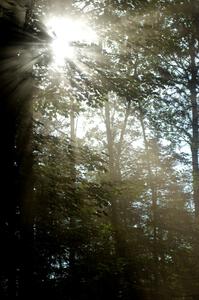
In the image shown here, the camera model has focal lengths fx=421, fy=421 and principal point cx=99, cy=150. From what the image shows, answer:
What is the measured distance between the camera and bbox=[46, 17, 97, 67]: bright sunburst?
800 centimetres

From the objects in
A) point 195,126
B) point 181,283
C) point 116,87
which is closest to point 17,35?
point 116,87

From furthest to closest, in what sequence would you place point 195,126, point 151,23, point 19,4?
point 195,126 → point 151,23 → point 19,4

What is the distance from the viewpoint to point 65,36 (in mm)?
8281

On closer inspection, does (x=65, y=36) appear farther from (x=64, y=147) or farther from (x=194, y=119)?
(x=194, y=119)

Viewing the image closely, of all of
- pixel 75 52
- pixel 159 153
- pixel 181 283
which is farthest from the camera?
pixel 159 153

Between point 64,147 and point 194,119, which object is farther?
point 194,119

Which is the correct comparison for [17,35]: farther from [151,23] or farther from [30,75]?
[151,23]

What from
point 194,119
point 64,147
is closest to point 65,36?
point 64,147

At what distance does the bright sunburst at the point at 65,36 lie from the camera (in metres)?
8.00

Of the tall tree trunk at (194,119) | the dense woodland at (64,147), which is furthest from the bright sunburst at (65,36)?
the tall tree trunk at (194,119)

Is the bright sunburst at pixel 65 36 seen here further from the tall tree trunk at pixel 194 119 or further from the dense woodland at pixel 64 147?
the tall tree trunk at pixel 194 119

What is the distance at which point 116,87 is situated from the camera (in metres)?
8.59

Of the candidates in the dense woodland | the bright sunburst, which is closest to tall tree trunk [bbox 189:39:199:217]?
the dense woodland

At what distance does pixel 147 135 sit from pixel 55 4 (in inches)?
668
